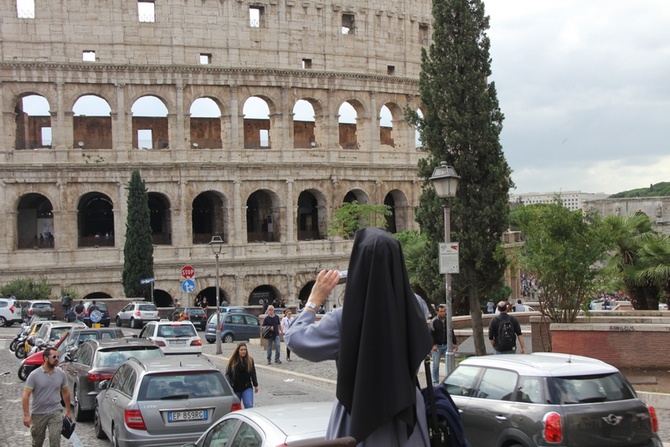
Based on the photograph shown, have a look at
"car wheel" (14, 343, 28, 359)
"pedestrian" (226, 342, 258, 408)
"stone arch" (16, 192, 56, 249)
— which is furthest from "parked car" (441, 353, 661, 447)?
"stone arch" (16, 192, 56, 249)

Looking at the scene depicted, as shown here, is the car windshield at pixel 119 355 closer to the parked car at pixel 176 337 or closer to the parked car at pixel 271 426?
the parked car at pixel 271 426

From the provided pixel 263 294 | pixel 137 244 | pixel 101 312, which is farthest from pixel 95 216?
pixel 101 312

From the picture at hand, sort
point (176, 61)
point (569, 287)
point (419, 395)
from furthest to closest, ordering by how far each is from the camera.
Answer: point (176, 61) < point (569, 287) < point (419, 395)

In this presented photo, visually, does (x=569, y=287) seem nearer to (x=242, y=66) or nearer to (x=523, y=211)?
(x=523, y=211)

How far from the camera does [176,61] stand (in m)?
53.7

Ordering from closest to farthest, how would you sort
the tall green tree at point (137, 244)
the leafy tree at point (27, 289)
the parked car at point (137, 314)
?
the parked car at point (137, 314)
the leafy tree at point (27, 289)
the tall green tree at point (137, 244)

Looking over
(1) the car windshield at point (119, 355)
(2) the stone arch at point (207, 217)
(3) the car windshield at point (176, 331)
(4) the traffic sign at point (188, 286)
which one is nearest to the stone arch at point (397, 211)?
(2) the stone arch at point (207, 217)

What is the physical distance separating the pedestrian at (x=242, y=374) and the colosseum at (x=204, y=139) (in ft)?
119

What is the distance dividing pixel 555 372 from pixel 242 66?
4620 centimetres

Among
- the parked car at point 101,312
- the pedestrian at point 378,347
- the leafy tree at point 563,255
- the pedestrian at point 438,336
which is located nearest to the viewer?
the pedestrian at point 378,347

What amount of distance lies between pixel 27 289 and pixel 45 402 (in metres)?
37.7

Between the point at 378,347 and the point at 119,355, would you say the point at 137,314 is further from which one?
the point at 378,347

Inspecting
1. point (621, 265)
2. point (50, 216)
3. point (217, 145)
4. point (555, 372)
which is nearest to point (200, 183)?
point (217, 145)

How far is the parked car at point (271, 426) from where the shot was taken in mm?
7498
